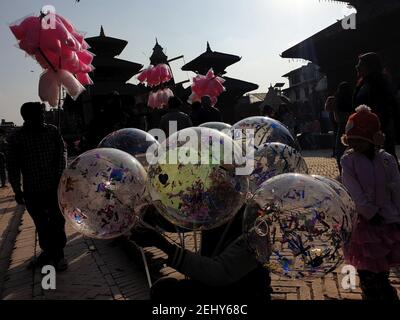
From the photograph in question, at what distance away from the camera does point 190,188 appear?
6.26 ft

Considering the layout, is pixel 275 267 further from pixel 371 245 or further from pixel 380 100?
pixel 380 100

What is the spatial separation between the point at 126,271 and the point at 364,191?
94.6 inches

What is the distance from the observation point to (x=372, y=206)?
2588mm

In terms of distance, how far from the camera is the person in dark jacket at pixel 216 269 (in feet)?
5.84

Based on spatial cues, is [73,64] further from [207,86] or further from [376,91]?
[207,86]

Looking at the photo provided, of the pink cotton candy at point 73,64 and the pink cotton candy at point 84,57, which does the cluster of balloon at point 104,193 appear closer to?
the pink cotton candy at point 73,64

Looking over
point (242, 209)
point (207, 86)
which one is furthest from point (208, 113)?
point (242, 209)

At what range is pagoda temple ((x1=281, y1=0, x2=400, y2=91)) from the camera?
12.3 meters

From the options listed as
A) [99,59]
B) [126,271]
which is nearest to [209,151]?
[126,271]

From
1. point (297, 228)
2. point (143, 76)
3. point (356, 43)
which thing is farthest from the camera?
point (356, 43)

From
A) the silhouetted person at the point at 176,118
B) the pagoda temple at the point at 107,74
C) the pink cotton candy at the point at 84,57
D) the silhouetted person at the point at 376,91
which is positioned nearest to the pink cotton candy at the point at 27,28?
the pink cotton candy at the point at 84,57

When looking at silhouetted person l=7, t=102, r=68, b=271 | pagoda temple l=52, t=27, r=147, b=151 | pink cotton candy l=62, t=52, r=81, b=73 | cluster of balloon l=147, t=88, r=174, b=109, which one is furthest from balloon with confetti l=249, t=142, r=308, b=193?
pagoda temple l=52, t=27, r=147, b=151

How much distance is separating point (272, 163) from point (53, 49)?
1.94 m
